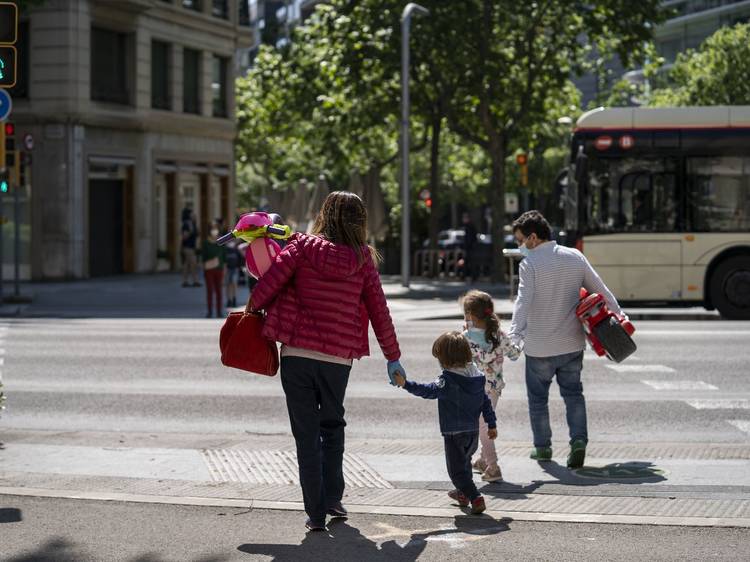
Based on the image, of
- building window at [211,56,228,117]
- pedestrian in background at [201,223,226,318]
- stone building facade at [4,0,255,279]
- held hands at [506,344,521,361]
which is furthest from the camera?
building window at [211,56,228,117]

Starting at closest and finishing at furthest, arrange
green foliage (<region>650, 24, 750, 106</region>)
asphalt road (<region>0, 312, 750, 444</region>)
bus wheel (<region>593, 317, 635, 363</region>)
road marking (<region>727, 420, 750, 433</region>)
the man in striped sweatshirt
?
bus wheel (<region>593, 317, 635, 363</region>) → the man in striped sweatshirt → road marking (<region>727, 420, 750, 433</region>) → asphalt road (<region>0, 312, 750, 444</region>) → green foliage (<region>650, 24, 750, 106</region>)

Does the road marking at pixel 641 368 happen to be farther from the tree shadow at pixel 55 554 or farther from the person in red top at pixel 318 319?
the tree shadow at pixel 55 554

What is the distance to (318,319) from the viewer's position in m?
6.94

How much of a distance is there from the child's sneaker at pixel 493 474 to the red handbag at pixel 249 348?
2073 millimetres

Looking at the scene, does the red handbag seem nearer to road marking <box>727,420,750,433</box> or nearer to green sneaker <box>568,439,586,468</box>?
green sneaker <box>568,439,586,468</box>

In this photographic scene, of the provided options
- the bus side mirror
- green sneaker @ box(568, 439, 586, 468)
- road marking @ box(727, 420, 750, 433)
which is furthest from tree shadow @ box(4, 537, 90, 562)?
the bus side mirror

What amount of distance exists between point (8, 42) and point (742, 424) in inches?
252

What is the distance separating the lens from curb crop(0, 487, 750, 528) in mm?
7145

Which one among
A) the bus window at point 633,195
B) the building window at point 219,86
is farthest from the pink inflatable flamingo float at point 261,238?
the building window at point 219,86

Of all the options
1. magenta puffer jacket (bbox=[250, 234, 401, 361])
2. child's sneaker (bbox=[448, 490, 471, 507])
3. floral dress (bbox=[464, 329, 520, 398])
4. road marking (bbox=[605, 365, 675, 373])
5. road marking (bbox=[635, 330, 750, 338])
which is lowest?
child's sneaker (bbox=[448, 490, 471, 507])

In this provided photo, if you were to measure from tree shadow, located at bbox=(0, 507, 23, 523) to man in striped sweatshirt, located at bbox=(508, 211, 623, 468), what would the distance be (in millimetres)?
3314

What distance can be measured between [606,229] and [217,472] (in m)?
13.5

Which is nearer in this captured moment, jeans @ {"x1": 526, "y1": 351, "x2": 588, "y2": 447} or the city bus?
jeans @ {"x1": 526, "y1": 351, "x2": 588, "y2": 447}

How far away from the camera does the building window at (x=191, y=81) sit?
4134cm
